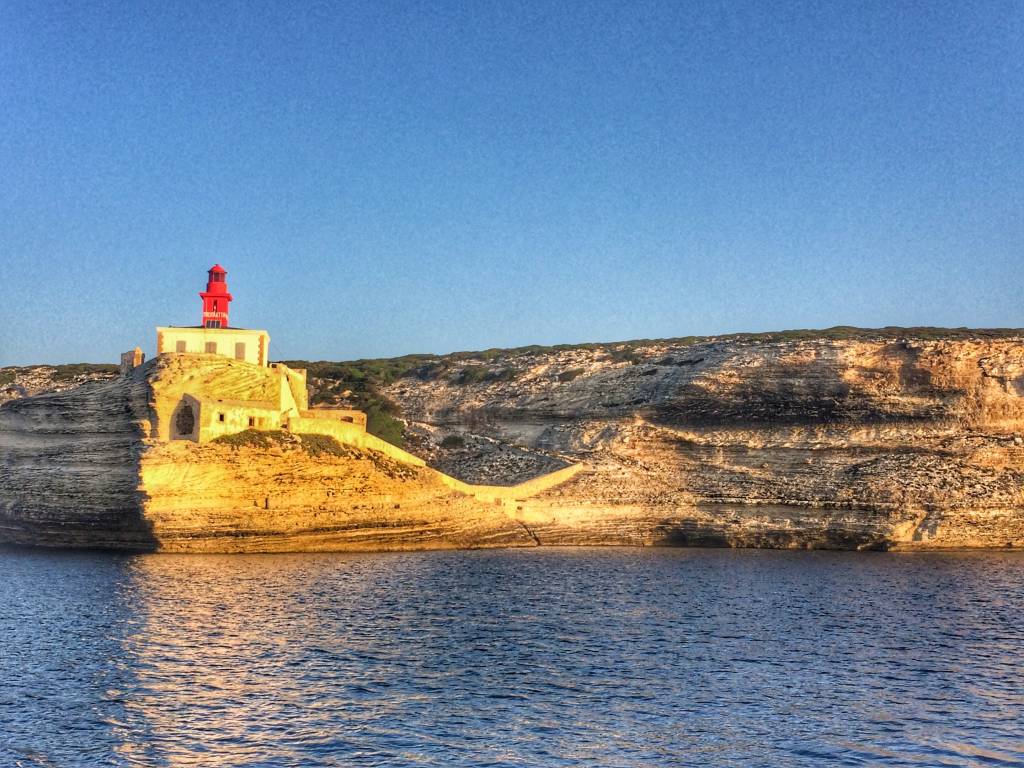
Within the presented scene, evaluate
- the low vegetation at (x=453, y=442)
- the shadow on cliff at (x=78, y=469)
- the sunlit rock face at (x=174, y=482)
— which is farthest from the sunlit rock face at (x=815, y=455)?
the shadow on cliff at (x=78, y=469)

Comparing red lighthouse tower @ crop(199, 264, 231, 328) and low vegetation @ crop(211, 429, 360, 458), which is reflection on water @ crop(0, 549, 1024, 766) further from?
red lighthouse tower @ crop(199, 264, 231, 328)

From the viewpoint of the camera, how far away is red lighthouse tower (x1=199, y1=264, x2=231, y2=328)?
60.0 metres

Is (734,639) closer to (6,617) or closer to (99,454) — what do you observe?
(6,617)

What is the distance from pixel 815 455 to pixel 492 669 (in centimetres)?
4039

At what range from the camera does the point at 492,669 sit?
24891 mm

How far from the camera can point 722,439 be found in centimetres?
6269

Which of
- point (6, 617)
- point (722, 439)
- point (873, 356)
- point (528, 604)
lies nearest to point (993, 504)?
point (873, 356)

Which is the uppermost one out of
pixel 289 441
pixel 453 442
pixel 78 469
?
pixel 289 441

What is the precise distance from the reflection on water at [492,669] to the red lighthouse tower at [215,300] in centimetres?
2059

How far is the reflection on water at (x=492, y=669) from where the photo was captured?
1836 cm

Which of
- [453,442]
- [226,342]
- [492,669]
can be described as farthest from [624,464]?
[492,669]

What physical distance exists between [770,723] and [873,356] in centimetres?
4374

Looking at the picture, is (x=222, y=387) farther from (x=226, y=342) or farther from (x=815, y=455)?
(x=815, y=455)

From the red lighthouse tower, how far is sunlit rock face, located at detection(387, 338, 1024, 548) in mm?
22108
